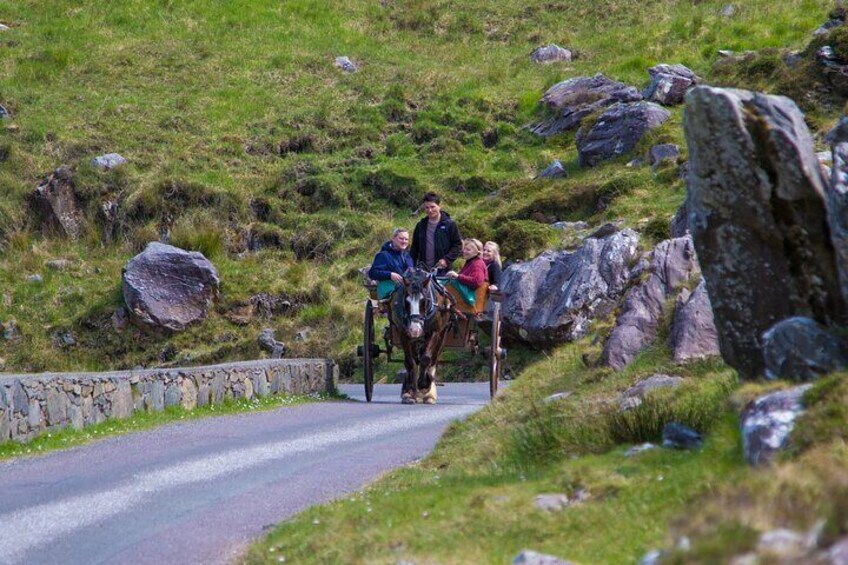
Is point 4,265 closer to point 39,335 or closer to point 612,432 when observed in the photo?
point 39,335

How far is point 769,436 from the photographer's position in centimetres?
668

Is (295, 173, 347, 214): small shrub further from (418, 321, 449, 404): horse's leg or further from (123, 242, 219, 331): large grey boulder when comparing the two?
(418, 321, 449, 404): horse's leg

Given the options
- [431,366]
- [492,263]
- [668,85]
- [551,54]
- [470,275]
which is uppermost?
[551,54]

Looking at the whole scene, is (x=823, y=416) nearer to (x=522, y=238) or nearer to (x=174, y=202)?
(x=522, y=238)

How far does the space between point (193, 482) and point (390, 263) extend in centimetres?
741

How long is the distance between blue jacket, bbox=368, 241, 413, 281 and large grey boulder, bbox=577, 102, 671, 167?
48.3 feet

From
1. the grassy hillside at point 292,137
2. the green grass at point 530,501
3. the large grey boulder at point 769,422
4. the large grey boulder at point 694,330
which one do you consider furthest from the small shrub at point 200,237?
the large grey boulder at point 769,422

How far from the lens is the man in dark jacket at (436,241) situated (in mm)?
18219

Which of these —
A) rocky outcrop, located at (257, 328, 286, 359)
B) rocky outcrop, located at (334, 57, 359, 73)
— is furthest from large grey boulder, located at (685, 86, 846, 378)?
rocky outcrop, located at (334, 57, 359, 73)

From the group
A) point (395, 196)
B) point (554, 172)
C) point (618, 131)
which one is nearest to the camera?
point (618, 131)

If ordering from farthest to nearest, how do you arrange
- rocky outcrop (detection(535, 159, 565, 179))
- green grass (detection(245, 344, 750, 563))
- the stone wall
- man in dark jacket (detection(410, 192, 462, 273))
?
rocky outcrop (detection(535, 159, 565, 179)) → man in dark jacket (detection(410, 192, 462, 273)) → the stone wall → green grass (detection(245, 344, 750, 563))

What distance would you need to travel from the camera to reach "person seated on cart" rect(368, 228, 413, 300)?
58.6 ft

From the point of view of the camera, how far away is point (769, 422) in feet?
22.3

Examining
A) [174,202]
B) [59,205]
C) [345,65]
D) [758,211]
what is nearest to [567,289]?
[758,211]
